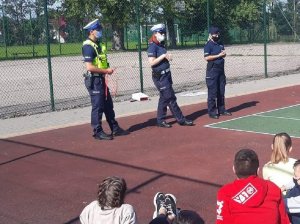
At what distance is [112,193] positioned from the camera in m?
4.15

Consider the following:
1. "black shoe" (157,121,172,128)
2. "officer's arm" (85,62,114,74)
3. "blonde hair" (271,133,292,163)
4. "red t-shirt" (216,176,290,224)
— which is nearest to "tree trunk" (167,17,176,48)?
"black shoe" (157,121,172,128)

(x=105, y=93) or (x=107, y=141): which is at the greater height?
(x=105, y=93)

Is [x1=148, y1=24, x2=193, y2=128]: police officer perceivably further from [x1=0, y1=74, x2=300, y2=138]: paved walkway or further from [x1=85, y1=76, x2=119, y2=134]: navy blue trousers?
[x1=0, y1=74, x2=300, y2=138]: paved walkway

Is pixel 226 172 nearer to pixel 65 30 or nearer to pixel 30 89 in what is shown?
pixel 30 89

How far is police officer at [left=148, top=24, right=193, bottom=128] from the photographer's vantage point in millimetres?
10961

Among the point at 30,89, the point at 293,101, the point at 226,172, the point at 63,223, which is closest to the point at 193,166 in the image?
the point at 226,172

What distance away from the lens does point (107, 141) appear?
10.5 metres

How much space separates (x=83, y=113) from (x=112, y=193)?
9.85m

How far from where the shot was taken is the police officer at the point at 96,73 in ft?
33.1

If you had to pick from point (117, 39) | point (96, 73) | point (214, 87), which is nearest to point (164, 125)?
point (214, 87)

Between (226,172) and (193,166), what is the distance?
61cm

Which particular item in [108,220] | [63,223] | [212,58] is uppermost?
[212,58]

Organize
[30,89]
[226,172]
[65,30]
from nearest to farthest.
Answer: [226,172] < [30,89] < [65,30]

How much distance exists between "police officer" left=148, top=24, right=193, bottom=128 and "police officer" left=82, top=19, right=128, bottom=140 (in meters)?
1.08
